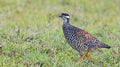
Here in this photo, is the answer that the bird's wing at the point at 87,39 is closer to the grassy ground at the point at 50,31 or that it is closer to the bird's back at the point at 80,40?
the bird's back at the point at 80,40

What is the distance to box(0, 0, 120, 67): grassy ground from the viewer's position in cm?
920

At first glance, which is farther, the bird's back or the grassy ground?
the bird's back

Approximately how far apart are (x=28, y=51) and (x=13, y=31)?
1.39m

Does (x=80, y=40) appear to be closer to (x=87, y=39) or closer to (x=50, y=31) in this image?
(x=87, y=39)

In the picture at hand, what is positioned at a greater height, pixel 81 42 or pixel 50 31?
pixel 81 42

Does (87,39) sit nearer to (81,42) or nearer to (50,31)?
(81,42)

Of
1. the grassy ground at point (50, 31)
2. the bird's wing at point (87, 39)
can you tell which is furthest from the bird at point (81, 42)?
the grassy ground at point (50, 31)

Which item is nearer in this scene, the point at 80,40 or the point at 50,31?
the point at 80,40

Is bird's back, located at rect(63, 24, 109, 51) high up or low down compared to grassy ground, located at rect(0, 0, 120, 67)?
up

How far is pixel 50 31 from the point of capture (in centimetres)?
1111

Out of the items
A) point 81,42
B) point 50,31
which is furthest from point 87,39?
point 50,31

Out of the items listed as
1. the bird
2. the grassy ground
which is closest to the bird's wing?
the bird

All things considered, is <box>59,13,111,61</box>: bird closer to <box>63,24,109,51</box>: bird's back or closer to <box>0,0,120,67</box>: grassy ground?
<box>63,24,109,51</box>: bird's back

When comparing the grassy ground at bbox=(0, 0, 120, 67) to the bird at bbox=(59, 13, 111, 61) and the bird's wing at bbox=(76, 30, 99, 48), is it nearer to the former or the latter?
the bird at bbox=(59, 13, 111, 61)
